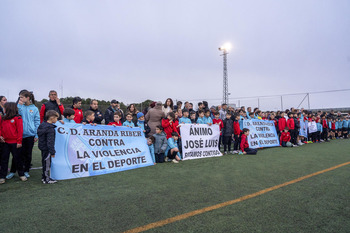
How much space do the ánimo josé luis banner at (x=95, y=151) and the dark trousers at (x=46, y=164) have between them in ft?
0.32

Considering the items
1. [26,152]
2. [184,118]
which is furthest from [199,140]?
[26,152]

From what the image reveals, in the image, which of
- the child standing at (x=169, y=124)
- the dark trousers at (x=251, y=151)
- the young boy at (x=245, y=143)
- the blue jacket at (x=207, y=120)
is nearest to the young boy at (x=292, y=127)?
the young boy at (x=245, y=143)

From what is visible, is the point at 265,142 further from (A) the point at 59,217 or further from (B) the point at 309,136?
(A) the point at 59,217

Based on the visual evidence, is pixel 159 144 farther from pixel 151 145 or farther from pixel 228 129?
pixel 228 129

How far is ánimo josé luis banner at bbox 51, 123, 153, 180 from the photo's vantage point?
15.5 feet

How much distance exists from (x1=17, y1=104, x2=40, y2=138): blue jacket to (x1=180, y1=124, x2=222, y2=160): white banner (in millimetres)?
4385

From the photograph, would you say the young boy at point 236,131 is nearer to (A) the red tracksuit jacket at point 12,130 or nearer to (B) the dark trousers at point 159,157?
(B) the dark trousers at point 159,157

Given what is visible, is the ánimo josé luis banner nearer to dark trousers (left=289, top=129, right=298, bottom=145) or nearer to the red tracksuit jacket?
the red tracksuit jacket

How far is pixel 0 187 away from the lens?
409 centimetres

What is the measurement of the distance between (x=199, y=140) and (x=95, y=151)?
3872 millimetres

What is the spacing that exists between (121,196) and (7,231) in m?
1.53

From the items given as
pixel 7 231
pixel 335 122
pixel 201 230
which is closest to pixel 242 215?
pixel 201 230

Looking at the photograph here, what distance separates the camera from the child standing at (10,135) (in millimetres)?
4457

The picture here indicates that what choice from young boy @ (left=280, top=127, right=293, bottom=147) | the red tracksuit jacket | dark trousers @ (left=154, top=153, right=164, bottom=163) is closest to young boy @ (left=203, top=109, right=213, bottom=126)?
dark trousers @ (left=154, top=153, right=164, bottom=163)
